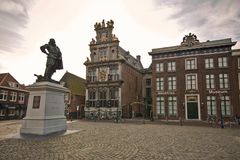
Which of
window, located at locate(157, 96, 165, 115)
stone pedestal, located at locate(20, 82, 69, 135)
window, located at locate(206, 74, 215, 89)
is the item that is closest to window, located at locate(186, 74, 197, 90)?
window, located at locate(206, 74, 215, 89)

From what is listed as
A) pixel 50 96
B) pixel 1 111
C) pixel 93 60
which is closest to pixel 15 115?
pixel 1 111

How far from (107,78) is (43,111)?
28050 millimetres

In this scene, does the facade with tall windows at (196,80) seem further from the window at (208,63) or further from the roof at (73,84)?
the roof at (73,84)

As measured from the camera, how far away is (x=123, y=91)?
3872 cm

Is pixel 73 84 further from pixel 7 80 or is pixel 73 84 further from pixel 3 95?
pixel 3 95

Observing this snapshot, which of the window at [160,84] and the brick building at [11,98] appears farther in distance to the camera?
the brick building at [11,98]

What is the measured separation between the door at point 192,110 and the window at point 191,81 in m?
2.75

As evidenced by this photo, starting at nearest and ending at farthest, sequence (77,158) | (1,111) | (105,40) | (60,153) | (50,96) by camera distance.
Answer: (77,158) → (60,153) → (50,96) → (1,111) → (105,40)

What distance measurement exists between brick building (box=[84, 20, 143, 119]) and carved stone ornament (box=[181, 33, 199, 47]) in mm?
12711

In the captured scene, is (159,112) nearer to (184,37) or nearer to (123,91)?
(123,91)

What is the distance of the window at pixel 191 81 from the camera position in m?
31.8

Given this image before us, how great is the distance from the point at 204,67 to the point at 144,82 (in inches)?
746

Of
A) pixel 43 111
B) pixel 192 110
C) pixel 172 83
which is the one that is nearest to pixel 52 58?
pixel 43 111

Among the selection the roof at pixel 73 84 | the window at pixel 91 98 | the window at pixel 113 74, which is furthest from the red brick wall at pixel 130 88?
the roof at pixel 73 84
